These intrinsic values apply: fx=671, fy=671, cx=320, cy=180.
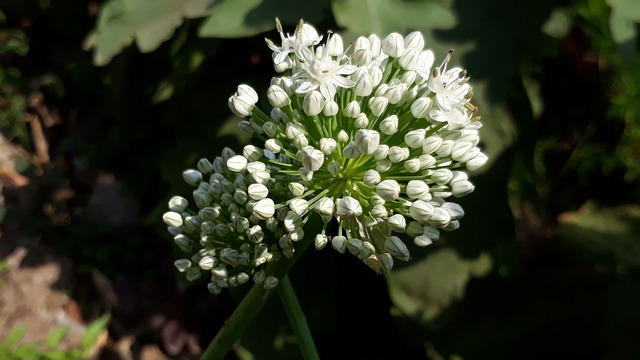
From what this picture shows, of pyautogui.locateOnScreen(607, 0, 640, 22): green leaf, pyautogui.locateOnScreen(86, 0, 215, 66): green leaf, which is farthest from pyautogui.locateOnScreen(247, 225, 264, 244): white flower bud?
pyautogui.locateOnScreen(607, 0, 640, 22): green leaf

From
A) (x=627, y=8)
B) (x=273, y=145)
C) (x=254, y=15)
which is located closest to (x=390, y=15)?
(x=254, y=15)

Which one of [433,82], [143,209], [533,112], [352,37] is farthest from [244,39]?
[433,82]

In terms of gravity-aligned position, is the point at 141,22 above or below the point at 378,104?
below

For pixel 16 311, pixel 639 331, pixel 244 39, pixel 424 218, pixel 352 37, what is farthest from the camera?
pixel 16 311

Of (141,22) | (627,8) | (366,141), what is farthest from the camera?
(141,22)

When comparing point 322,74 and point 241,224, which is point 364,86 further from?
point 241,224

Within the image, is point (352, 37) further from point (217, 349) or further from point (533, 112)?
point (217, 349)

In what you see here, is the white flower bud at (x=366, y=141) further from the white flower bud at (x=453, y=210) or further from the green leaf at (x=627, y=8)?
the green leaf at (x=627, y=8)

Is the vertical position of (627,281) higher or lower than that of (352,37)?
lower
